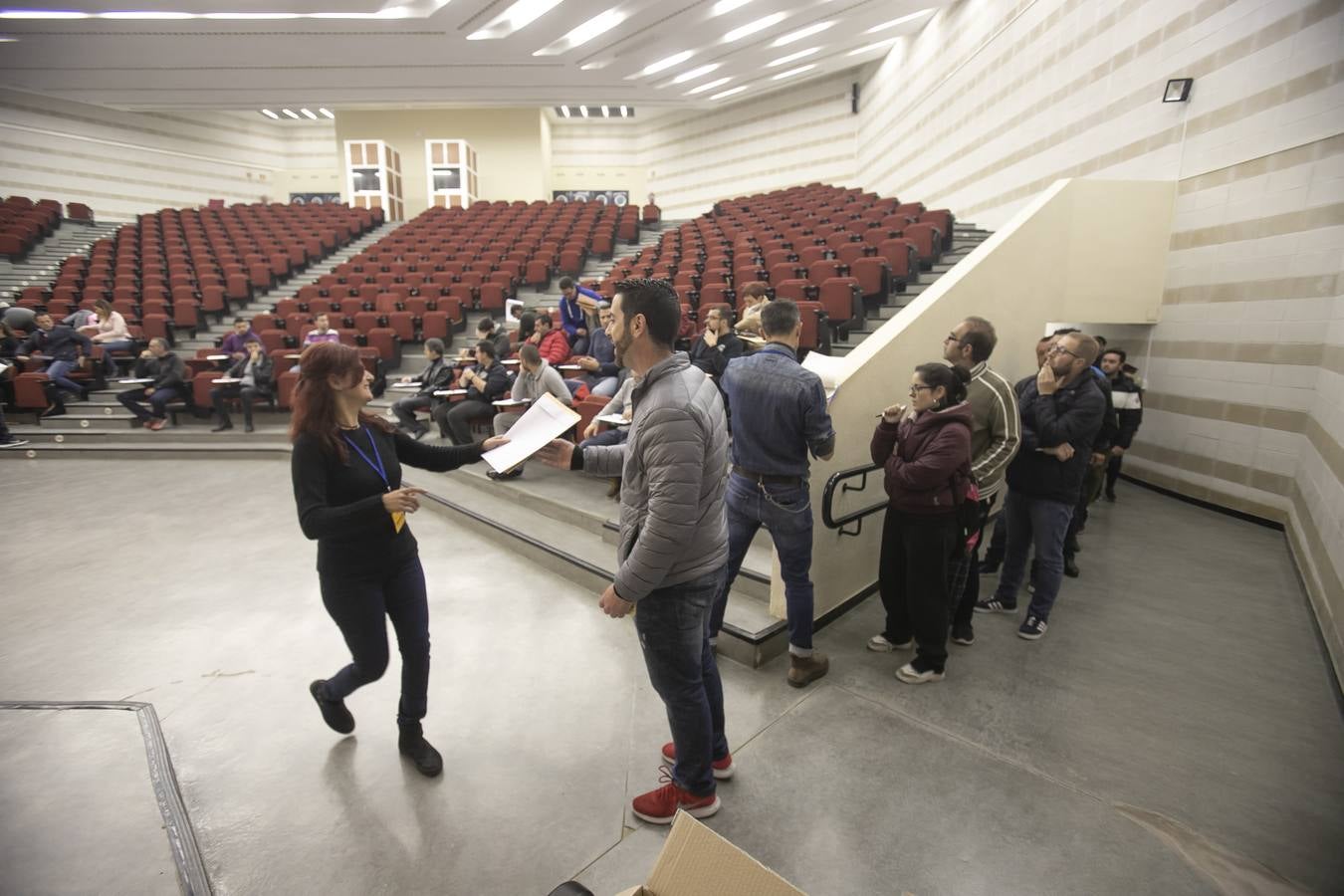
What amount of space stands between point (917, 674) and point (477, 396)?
4.22 meters

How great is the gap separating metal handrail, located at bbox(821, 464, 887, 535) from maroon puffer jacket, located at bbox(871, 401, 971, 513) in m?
0.17

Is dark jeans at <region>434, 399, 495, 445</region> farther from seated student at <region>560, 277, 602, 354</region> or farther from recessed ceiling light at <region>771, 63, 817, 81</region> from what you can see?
recessed ceiling light at <region>771, 63, 817, 81</region>

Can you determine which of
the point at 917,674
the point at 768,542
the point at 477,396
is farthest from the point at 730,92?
the point at 917,674

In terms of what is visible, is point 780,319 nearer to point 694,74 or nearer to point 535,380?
point 535,380

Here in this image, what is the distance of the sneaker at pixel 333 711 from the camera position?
2150mm

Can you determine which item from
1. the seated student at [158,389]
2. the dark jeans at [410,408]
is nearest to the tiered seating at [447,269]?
the seated student at [158,389]

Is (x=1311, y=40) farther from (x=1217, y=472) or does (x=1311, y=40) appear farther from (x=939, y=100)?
(x=939, y=100)

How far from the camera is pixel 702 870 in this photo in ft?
3.11

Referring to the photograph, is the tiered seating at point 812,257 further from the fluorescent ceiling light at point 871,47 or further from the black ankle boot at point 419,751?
the black ankle boot at point 419,751

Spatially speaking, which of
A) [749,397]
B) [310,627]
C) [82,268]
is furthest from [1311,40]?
[82,268]

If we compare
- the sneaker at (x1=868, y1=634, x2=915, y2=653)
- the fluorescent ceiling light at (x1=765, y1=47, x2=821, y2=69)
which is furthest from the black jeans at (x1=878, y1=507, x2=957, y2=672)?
the fluorescent ceiling light at (x1=765, y1=47, x2=821, y2=69)

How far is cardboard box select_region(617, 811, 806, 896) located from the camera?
0.92m

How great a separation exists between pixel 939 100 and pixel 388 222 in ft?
40.7

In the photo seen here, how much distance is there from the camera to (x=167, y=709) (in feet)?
8.00
